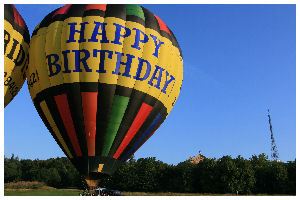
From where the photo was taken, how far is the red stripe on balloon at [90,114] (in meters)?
19.1

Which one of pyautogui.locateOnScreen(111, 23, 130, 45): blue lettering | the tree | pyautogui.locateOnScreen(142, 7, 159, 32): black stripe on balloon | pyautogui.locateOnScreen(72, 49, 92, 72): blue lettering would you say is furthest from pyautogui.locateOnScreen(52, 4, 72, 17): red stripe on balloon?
the tree

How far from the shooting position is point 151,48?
66.0ft

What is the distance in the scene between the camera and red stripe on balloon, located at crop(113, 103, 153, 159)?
19609 mm

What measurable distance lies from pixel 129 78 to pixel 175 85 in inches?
119

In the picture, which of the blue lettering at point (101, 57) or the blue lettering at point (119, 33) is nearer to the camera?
the blue lettering at point (101, 57)

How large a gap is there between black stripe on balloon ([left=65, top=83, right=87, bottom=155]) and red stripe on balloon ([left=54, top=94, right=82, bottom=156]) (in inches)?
5.9

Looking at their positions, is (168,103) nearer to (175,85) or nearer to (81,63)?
(175,85)

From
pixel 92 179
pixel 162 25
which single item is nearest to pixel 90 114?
pixel 92 179

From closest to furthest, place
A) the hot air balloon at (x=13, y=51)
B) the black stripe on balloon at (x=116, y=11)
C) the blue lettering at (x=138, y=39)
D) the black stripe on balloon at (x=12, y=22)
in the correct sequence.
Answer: the blue lettering at (x=138, y=39) < the black stripe on balloon at (x=116, y=11) < the hot air balloon at (x=13, y=51) < the black stripe on balloon at (x=12, y=22)

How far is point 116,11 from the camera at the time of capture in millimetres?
20328

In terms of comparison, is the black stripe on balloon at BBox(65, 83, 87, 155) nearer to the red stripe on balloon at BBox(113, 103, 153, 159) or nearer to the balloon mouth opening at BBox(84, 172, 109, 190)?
the balloon mouth opening at BBox(84, 172, 109, 190)

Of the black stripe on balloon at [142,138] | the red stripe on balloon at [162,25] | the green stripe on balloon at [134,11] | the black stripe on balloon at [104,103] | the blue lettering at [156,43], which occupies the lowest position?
the black stripe on balloon at [142,138]

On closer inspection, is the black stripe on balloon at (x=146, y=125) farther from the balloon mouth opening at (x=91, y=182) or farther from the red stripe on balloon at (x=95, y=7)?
the red stripe on balloon at (x=95, y=7)

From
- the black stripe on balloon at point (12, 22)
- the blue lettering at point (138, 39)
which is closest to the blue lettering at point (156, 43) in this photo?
the blue lettering at point (138, 39)
